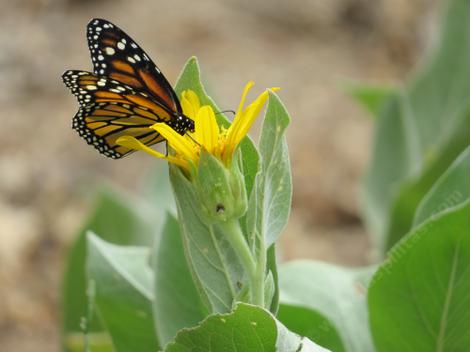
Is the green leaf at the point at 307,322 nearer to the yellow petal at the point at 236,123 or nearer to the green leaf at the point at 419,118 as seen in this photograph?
the yellow petal at the point at 236,123

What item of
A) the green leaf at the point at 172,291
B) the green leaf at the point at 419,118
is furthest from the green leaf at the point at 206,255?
the green leaf at the point at 419,118

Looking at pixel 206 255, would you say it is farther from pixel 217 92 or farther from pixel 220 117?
pixel 217 92

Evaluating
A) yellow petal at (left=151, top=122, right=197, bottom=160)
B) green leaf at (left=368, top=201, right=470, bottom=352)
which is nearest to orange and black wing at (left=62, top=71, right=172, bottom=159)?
yellow petal at (left=151, top=122, right=197, bottom=160)

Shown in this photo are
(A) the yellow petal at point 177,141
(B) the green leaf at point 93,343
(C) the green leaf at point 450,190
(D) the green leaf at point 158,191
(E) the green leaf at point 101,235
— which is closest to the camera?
(A) the yellow petal at point 177,141

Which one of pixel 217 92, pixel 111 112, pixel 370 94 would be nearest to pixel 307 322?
pixel 111 112

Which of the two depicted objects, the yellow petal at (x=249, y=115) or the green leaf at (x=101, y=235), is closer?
the yellow petal at (x=249, y=115)

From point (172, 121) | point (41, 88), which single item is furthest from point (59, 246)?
point (172, 121)

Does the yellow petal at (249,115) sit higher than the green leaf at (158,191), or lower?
higher
